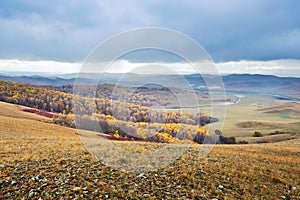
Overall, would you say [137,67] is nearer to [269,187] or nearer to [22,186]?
[22,186]

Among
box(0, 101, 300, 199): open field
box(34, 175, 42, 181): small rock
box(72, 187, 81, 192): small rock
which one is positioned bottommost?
box(0, 101, 300, 199): open field

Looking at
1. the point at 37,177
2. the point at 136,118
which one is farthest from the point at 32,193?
the point at 136,118

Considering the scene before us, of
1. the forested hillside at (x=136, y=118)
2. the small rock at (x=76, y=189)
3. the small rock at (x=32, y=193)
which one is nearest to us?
the small rock at (x=32, y=193)

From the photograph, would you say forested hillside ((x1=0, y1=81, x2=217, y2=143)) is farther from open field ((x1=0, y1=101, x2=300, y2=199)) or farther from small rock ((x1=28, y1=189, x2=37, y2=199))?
small rock ((x1=28, y1=189, x2=37, y2=199))

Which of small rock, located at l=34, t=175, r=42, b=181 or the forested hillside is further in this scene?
the forested hillside

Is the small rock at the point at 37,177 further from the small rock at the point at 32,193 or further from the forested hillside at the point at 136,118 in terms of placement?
the forested hillside at the point at 136,118

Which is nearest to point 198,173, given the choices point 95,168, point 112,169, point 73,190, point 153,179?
point 153,179

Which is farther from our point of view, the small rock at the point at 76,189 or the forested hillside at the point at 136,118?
the forested hillside at the point at 136,118

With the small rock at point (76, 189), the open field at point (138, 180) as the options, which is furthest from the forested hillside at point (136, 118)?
the small rock at point (76, 189)

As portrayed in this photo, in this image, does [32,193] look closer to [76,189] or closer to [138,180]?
[76,189]

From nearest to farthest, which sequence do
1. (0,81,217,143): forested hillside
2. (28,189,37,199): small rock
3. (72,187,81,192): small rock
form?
1. (28,189,37,199): small rock
2. (72,187,81,192): small rock
3. (0,81,217,143): forested hillside

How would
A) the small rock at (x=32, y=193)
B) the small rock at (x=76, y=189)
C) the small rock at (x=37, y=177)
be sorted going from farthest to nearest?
the small rock at (x=37, y=177)
the small rock at (x=76, y=189)
the small rock at (x=32, y=193)

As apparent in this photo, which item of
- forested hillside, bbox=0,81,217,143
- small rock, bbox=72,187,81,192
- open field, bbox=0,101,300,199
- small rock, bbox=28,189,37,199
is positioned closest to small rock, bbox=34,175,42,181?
open field, bbox=0,101,300,199

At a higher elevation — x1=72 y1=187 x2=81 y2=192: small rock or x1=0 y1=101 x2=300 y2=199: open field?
x1=72 y1=187 x2=81 y2=192: small rock
